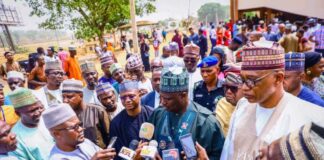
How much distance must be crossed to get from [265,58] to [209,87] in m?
1.68

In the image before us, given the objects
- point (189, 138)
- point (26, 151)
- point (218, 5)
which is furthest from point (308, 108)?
point (218, 5)

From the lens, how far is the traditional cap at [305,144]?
2.96 feet

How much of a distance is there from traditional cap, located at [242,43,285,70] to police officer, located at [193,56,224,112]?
1522 millimetres

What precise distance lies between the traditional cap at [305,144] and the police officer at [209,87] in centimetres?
265

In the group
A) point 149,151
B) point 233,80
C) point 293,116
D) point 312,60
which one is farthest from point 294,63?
point 149,151

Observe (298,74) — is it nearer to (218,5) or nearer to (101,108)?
(101,108)

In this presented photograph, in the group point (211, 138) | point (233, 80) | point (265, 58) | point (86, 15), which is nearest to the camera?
point (265, 58)

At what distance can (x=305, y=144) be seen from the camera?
36.0 inches

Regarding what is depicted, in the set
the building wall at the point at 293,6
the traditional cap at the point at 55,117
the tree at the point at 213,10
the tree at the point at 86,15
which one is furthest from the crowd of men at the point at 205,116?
the tree at the point at 213,10

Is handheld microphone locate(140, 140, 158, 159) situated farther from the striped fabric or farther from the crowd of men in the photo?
the striped fabric

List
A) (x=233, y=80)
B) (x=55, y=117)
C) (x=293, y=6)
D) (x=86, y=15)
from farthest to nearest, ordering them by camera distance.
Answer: (x=293, y=6) → (x=86, y=15) → (x=233, y=80) → (x=55, y=117)

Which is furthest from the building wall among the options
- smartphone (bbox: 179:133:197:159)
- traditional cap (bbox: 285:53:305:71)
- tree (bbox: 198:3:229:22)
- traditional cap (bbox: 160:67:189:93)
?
tree (bbox: 198:3:229:22)

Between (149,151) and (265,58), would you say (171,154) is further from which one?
(265,58)

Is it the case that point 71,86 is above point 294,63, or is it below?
below
